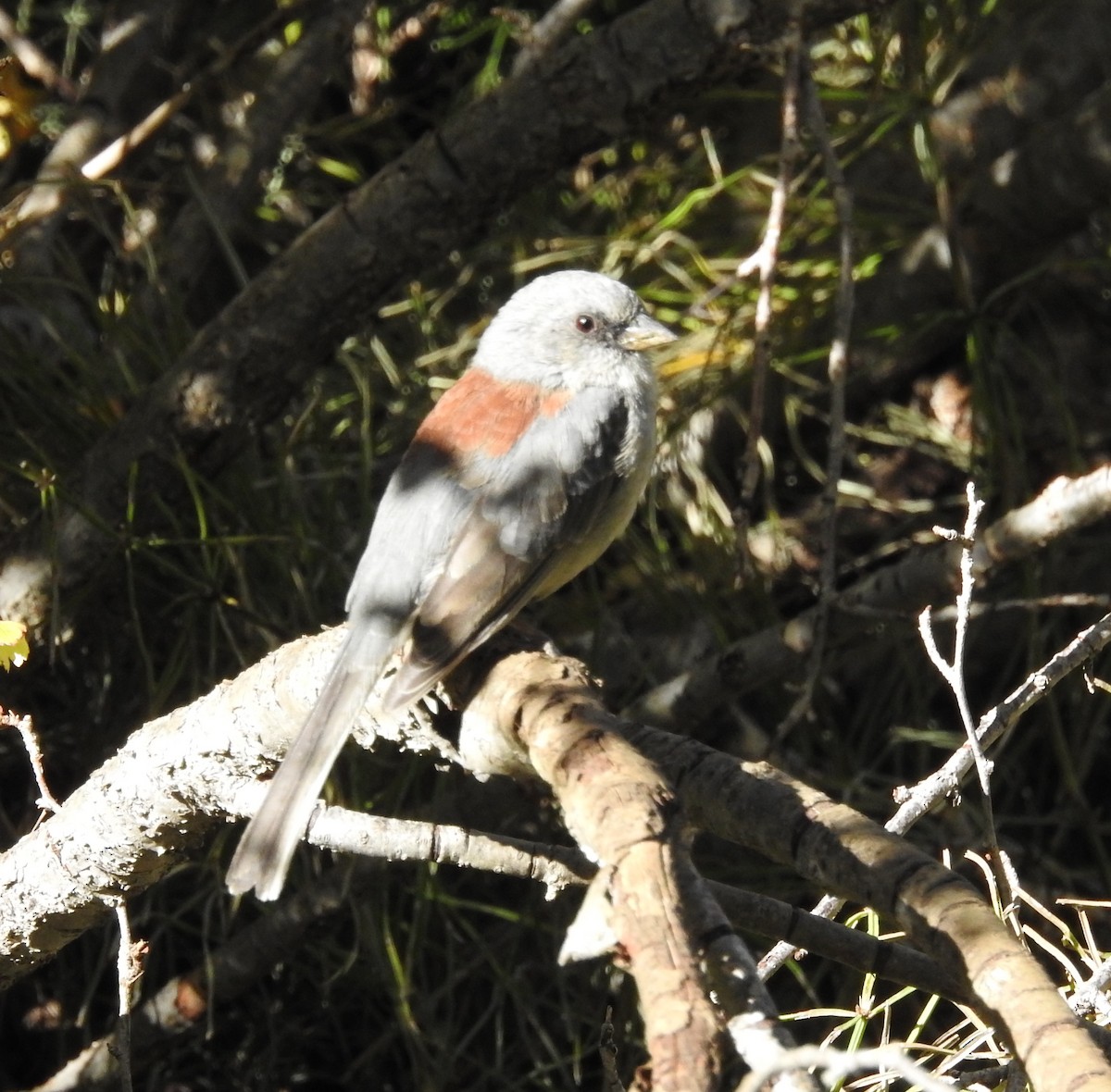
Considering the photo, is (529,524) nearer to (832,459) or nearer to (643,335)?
(832,459)

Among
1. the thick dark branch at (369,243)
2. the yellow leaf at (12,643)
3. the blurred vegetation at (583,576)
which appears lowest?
the blurred vegetation at (583,576)

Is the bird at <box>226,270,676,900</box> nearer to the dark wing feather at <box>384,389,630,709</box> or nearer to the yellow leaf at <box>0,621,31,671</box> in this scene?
the dark wing feather at <box>384,389,630,709</box>

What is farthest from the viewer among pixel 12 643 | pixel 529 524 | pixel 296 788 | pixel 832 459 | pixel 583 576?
pixel 583 576

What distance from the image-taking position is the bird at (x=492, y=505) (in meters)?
2.77

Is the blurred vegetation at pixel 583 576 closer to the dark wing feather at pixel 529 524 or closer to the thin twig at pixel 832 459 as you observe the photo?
the thin twig at pixel 832 459

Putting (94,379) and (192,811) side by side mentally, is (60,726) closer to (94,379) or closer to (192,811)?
(94,379)

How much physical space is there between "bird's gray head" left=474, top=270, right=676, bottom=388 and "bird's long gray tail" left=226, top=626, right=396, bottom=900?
58.5 inches

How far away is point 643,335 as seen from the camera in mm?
4109

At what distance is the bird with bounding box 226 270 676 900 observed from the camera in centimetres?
277

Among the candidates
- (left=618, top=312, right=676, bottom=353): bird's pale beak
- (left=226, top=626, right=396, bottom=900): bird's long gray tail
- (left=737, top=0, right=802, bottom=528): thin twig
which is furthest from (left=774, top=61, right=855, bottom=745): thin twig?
(left=226, top=626, right=396, bottom=900): bird's long gray tail

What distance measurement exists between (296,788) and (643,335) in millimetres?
1925

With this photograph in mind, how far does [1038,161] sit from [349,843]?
12.1 ft

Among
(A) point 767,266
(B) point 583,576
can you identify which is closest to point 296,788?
(A) point 767,266

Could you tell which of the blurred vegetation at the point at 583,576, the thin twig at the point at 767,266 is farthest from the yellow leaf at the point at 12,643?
the thin twig at the point at 767,266
